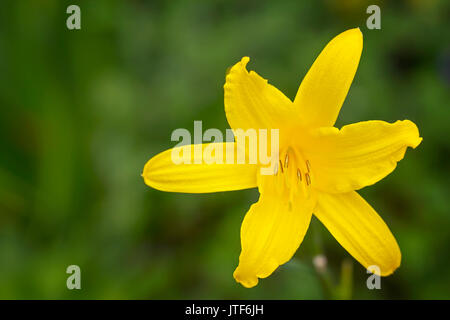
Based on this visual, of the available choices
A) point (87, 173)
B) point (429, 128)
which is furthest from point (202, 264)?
point (429, 128)

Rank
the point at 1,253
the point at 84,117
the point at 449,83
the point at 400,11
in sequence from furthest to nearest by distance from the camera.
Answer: the point at 400,11
the point at 84,117
the point at 449,83
the point at 1,253

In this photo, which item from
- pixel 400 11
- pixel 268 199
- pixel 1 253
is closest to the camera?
pixel 268 199

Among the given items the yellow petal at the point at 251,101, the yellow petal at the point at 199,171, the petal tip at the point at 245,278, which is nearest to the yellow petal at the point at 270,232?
the petal tip at the point at 245,278

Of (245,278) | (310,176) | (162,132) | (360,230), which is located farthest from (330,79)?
(162,132)

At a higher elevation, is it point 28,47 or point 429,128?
point 28,47

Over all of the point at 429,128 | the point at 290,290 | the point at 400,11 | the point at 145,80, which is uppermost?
the point at 400,11

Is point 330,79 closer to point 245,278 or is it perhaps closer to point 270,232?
point 270,232

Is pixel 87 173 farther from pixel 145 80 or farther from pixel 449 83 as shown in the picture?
pixel 449 83

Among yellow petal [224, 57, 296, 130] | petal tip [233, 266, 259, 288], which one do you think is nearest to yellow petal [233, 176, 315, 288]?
petal tip [233, 266, 259, 288]
